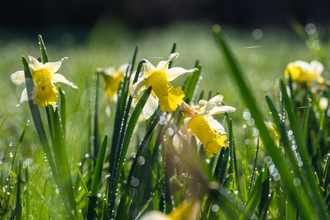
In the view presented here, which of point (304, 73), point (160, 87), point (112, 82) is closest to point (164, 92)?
point (160, 87)

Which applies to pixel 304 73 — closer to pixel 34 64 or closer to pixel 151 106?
pixel 151 106

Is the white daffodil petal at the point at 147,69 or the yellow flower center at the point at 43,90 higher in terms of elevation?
the white daffodil petal at the point at 147,69

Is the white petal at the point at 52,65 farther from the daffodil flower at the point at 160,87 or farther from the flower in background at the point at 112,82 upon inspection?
the flower in background at the point at 112,82

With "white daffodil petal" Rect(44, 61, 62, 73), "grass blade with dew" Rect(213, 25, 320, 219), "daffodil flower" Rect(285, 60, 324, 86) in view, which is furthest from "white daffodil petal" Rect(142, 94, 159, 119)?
"daffodil flower" Rect(285, 60, 324, 86)

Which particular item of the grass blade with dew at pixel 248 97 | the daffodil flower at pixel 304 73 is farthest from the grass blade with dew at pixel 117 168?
the daffodil flower at pixel 304 73

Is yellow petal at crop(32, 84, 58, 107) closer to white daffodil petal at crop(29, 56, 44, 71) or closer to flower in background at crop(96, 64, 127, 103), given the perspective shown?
white daffodil petal at crop(29, 56, 44, 71)

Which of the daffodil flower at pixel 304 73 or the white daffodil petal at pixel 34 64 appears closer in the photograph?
the white daffodil petal at pixel 34 64
